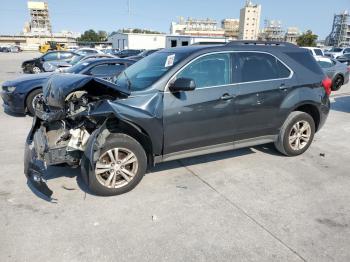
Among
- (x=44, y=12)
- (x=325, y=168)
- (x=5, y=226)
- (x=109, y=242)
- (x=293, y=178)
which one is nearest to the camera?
(x=109, y=242)

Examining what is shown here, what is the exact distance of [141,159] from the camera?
363 centimetres

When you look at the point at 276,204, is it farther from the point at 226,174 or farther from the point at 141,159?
the point at 141,159

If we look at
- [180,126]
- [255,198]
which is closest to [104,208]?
[180,126]

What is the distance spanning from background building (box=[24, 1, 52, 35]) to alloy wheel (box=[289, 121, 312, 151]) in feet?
443

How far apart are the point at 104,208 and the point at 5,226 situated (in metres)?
0.98

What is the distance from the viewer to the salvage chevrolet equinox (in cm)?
343

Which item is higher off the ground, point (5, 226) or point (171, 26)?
point (171, 26)

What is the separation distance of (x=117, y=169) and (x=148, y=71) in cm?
150

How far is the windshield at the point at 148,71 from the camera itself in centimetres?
385

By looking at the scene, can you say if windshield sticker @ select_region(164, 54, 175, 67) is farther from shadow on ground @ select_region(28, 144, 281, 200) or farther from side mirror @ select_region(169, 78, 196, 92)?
shadow on ground @ select_region(28, 144, 281, 200)

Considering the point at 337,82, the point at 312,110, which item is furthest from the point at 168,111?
the point at 337,82

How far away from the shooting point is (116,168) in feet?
11.6

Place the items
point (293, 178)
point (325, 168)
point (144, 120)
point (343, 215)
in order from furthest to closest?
point (325, 168) < point (293, 178) < point (144, 120) < point (343, 215)

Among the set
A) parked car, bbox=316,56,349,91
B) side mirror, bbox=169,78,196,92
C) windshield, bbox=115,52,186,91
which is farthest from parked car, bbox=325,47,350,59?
side mirror, bbox=169,78,196,92
